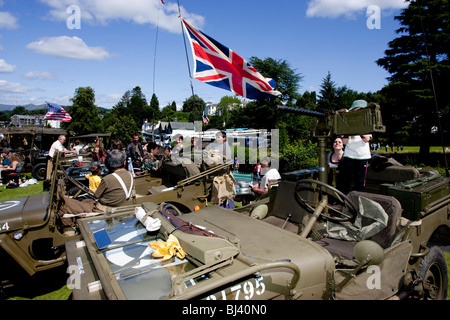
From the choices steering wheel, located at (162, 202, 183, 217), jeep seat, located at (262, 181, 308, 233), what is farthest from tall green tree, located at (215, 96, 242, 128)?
jeep seat, located at (262, 181, 308, 233)

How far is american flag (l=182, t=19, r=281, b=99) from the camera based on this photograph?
6582 mm

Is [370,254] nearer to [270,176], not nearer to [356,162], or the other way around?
[356,162]

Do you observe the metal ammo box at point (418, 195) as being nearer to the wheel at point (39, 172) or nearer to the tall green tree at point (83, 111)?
the wheel at point (39, 172)

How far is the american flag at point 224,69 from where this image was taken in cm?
658

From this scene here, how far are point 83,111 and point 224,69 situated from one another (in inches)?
1473

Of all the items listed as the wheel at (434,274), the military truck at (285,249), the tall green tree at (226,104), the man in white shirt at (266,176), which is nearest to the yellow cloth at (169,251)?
the military truck at (285,249)

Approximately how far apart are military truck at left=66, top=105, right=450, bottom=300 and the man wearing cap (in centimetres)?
46

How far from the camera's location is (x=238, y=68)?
21.9ft

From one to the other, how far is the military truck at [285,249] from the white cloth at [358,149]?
19.5 inches

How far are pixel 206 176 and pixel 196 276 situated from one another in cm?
463

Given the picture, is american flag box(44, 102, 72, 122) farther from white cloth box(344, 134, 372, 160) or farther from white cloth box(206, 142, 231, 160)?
white cloth box(344, 134, 372, 160)
